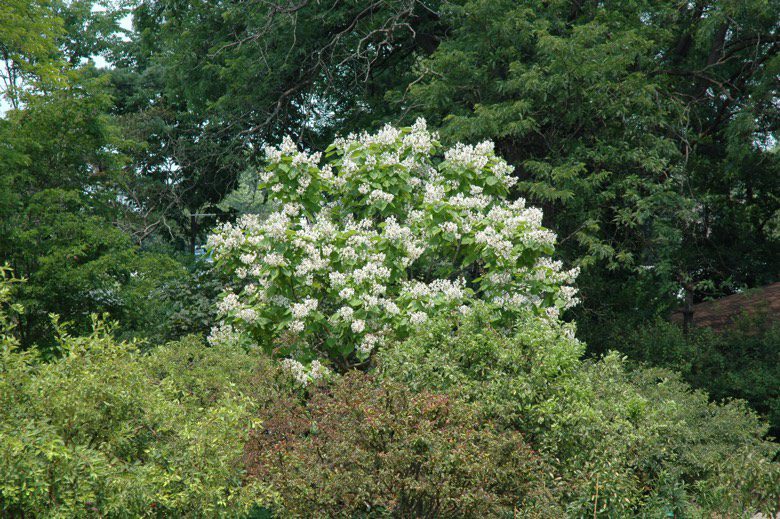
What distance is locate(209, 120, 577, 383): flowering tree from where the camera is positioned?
7.46 m

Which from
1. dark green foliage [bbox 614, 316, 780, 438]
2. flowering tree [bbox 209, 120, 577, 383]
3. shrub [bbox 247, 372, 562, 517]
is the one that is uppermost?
flowering tree [bbox 209, 120, 577, 383]

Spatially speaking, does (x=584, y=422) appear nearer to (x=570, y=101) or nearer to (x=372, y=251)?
(x=372, y=251)

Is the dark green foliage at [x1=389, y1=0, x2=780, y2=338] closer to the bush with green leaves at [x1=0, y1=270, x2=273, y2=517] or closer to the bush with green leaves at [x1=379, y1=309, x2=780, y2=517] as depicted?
the bush with green leaves at [x1=379, y1=309, x2=780, y2=517]

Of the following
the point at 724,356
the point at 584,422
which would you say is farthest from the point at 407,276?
the point at 724,356

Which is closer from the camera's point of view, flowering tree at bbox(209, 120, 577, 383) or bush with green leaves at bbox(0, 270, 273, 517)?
bush with green leaves at bbox(0, 270, 273, 517)

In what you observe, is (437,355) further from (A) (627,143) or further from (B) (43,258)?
(B) (43,258)

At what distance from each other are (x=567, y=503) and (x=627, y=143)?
240 inches

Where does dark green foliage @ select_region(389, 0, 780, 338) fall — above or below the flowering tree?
above

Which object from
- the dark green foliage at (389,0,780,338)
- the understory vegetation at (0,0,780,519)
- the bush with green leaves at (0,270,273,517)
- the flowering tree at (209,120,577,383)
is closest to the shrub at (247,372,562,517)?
the understory vegetation at (0,0,780,519)

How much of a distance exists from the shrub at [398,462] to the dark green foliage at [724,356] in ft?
20.2

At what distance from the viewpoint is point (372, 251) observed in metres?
7.79

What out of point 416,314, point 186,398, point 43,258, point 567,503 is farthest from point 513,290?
point 43,258

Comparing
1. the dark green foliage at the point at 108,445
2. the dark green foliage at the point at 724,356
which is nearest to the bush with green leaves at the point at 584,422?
the dark green foliage at the point at 108,445

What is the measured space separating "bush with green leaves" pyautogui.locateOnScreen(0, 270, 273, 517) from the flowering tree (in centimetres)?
205
